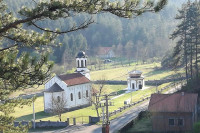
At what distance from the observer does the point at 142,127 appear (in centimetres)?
2888

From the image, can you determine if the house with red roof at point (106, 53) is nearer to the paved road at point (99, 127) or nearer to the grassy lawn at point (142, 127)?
the paved road at point (99, 127)

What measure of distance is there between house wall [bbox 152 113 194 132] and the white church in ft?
46.2

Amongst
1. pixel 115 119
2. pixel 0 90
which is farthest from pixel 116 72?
pixel 0 90

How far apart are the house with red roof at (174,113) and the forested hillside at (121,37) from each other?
61068 millimetres

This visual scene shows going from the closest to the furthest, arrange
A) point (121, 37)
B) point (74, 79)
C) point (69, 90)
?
point (69, 90) → point (74, 79) → point (121, 37)

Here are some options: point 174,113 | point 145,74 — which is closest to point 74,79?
point 174,113

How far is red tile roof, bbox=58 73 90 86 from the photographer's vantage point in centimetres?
4203

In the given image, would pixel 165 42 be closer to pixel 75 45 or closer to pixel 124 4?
pixel 75 45

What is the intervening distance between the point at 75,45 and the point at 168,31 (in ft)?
108

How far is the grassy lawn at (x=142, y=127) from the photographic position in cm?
2766

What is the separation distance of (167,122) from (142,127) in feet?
7.37

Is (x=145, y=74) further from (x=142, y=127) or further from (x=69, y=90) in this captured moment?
(x=142, y=127)

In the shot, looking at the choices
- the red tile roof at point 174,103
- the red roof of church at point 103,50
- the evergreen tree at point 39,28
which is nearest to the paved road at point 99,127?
the red tile roof at point 174,103

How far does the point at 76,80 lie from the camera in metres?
43.0
